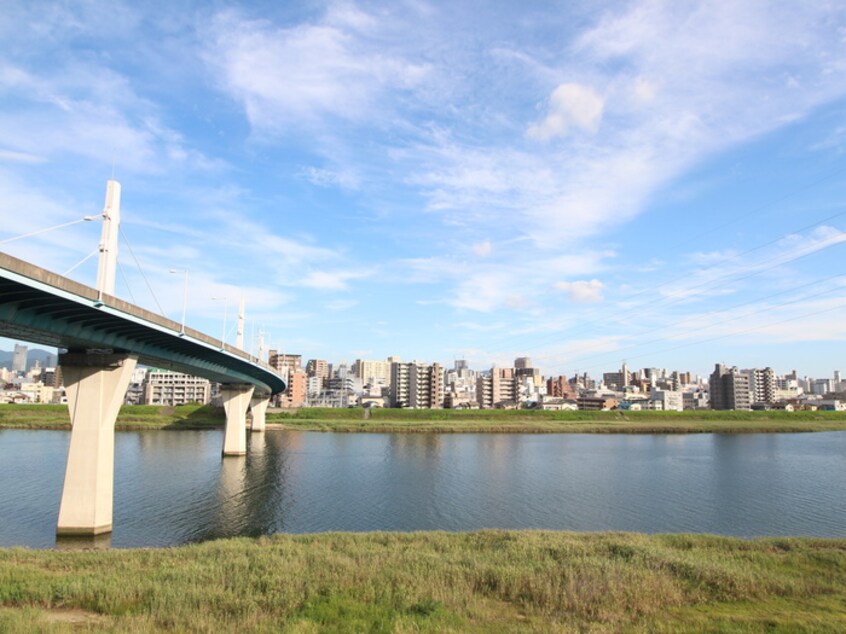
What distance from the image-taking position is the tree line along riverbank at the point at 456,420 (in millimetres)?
122562

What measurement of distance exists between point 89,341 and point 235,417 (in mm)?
45375

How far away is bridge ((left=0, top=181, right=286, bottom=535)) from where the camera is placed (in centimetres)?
2620

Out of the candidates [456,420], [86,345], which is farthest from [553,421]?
[86,345]

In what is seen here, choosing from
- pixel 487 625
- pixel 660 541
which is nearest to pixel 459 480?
pixel 660 541

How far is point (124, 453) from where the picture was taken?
7338 cm

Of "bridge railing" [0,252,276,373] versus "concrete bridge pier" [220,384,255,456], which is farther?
"concrete bridge pier" [220,384,255,456]

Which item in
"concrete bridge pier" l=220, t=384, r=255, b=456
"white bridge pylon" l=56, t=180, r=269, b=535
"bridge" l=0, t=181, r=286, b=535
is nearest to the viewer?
"bridge" l=0, t=181, r=286, b=535

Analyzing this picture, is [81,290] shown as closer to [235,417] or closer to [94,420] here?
[94,420]

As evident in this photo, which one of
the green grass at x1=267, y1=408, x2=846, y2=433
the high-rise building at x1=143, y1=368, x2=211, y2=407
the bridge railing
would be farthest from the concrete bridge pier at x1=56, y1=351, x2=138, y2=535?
the high-rise building at x1=143, y1=368, x2=211, y2=407

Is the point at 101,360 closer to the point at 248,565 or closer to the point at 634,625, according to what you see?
the point at 248,565

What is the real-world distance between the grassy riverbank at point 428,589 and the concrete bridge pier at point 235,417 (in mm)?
49772

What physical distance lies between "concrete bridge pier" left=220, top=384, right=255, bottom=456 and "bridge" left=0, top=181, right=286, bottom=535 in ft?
118

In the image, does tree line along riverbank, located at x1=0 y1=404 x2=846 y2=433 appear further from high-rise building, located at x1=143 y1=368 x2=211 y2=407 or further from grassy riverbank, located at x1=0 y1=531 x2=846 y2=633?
grassy riverbank, located at x1=0 y1=531 x2=846 y2=633

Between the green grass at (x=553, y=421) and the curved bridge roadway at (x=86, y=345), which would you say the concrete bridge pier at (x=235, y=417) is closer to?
the curved bridge roadway at (x=86, y=345)
